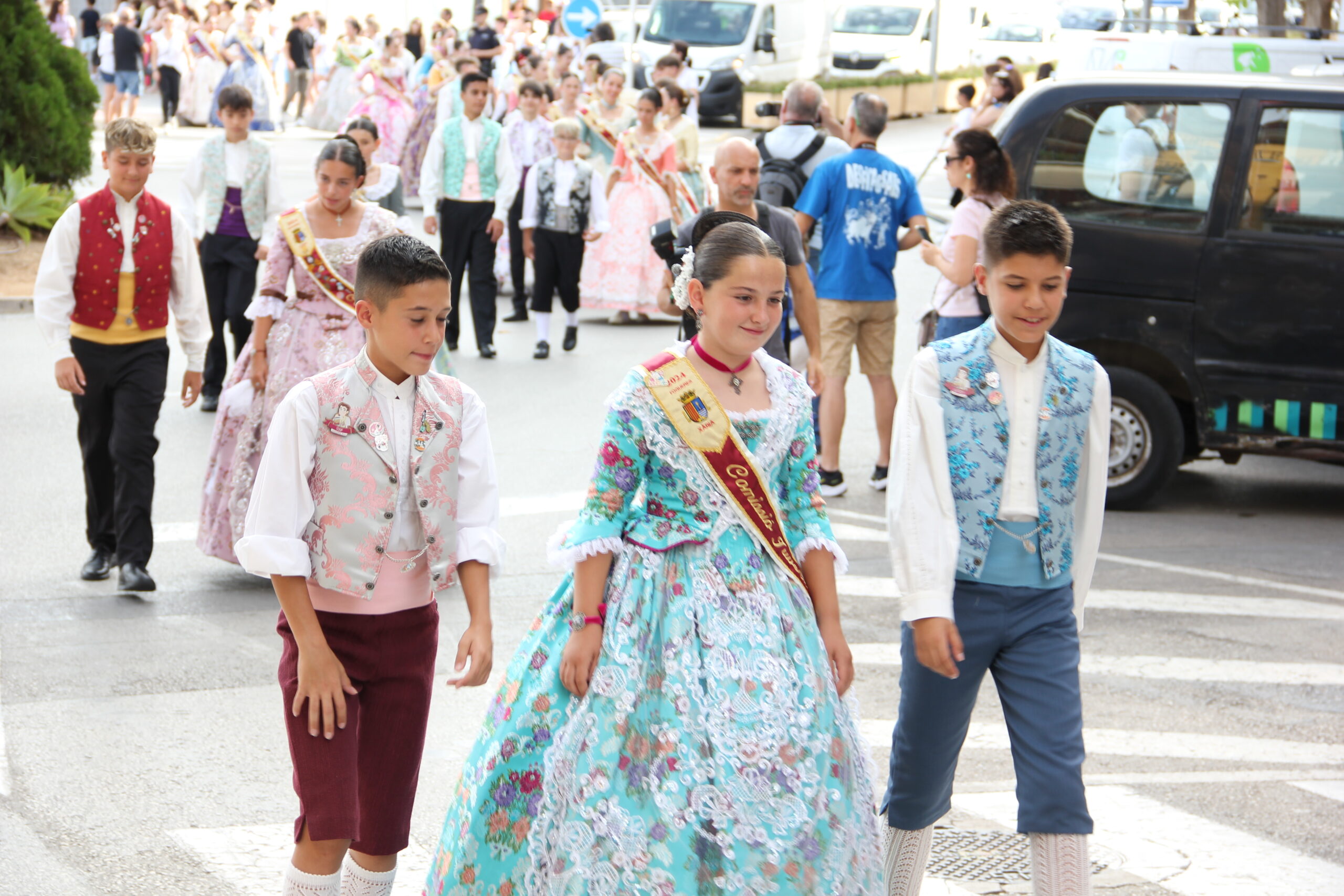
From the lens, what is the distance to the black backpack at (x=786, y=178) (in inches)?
382

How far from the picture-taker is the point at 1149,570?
7.70m

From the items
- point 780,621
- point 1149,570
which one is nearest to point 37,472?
point 1149,570

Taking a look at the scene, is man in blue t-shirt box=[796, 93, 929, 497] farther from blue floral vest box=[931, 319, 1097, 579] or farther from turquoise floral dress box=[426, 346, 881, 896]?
turquoise floral dress box=[426, 346, 881, 896]

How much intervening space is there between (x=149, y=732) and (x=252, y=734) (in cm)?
33

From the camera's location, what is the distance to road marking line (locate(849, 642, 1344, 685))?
6156 millimetres

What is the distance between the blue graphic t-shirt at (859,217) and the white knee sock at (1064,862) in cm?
560

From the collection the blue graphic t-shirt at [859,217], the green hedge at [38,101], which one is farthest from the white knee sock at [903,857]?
the green hedge at [38,101]

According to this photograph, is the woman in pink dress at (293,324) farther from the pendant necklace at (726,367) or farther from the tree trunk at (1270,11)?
the tree trunk at (1270,11)

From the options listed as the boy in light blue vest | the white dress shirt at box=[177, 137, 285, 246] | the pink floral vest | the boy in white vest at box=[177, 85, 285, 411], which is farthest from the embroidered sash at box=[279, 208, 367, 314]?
the boy in light blue vest

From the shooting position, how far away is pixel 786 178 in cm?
971

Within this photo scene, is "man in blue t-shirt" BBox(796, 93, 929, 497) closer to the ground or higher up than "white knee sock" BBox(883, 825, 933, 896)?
higher up

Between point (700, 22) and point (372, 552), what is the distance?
91.0 feet

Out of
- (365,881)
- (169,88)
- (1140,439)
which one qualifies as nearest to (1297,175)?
(1140,439)

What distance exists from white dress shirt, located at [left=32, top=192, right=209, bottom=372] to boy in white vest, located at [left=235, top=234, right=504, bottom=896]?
11.6 feet
